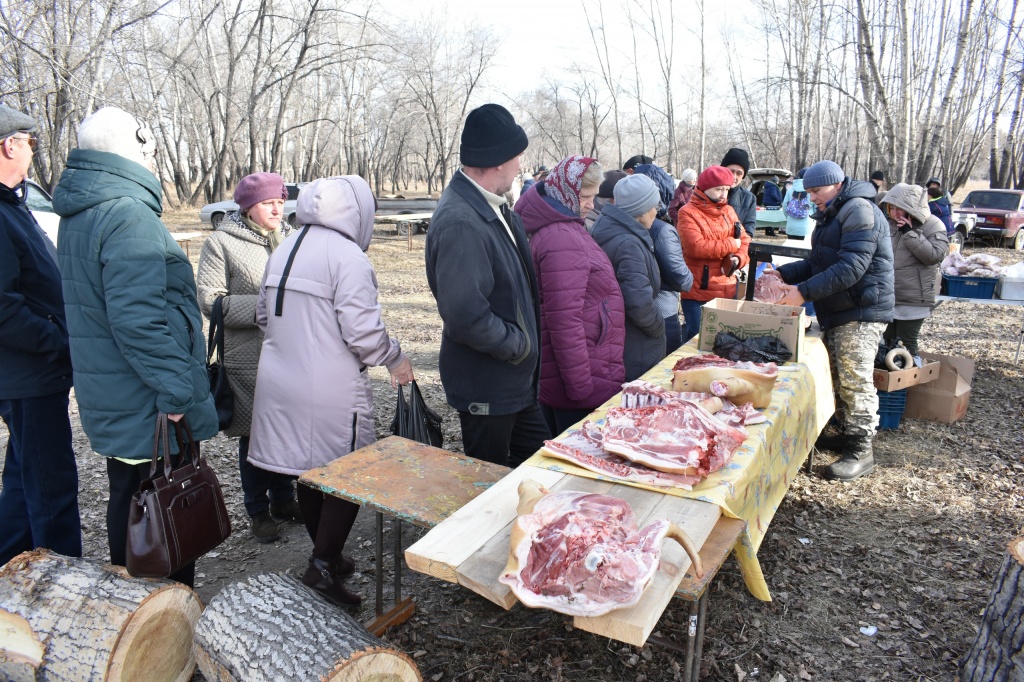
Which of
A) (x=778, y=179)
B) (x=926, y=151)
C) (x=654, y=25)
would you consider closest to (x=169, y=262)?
(x=926, y=151)

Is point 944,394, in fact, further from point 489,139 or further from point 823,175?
point 489,139

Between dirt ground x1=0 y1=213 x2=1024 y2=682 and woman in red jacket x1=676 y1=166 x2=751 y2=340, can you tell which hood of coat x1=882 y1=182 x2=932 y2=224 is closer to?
woman in red jacket x1=676 y1=166 x2=751 y2=340

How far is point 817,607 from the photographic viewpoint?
10.5 ft

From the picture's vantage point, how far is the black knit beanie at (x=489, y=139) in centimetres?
291

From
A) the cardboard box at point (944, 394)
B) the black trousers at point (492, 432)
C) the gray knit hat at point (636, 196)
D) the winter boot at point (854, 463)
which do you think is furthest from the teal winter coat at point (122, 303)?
the cardboard box at point (944, 394)

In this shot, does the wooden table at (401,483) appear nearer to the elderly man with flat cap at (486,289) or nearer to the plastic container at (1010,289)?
the elderly man with flat cap at (486,289)

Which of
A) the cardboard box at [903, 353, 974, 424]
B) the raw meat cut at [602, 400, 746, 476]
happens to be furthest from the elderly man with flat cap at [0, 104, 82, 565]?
the cardboard box at [903, 353, 974, 424]

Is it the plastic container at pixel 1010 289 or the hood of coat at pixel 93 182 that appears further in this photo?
the plastic container at pixel 1010 289

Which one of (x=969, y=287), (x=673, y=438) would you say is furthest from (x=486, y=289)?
(x=969, y=287)

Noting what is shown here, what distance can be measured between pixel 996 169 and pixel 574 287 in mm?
28922

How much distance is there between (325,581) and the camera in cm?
288

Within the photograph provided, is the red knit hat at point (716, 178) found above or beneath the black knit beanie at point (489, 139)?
beneath

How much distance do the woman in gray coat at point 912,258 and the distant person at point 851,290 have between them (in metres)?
1.09

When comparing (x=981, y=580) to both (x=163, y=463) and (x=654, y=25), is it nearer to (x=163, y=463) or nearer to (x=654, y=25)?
(x=163, y=463)
